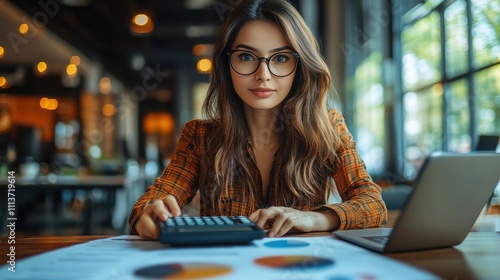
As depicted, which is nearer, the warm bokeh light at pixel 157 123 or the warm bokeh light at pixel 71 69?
the warm bokeh light at pixel 71 69

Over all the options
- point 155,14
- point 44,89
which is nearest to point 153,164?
point 44,89

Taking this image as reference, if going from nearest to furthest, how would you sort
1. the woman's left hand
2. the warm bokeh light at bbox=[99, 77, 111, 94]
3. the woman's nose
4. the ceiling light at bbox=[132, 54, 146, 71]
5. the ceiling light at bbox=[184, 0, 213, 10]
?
the woman's left hand, the woman's nose, the ceiling light at bbox=[184, 0, 213, 10], the ceiling light at bbox=[132, 54, 146, 71], the warm bokeh light at bbox=[99, 77, 111, 94]

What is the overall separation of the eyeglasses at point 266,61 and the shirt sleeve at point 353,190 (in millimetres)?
322

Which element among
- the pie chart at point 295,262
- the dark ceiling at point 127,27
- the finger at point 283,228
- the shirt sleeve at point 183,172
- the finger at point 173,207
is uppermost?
the dark ceiling at point 127,27

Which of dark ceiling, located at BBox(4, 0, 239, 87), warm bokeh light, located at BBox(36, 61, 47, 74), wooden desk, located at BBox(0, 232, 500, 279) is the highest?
dark ceiling, located at BBox(4, 0, 239, 87)

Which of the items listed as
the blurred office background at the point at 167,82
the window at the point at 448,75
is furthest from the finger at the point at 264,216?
the window at the point at 448,75

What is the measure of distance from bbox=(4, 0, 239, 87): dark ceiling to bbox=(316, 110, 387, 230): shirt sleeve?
539cm

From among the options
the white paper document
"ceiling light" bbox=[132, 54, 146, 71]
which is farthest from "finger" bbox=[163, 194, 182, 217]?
"ceiling light" bbox=[132, 54, 146, 71]

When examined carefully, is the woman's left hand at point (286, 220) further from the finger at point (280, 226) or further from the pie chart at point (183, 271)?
the pie chart at point (183, 271)

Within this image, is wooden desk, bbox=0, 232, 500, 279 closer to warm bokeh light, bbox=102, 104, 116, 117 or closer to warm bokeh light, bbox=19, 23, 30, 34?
warm bokeh light, bbox=19, 23, 30, 34

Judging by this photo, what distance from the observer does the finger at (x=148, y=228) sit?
0.98m

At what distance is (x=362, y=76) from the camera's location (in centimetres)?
631

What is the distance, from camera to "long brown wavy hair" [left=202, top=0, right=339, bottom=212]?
1.46 metres

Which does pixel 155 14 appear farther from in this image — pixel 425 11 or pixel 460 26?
pixel 460 26
